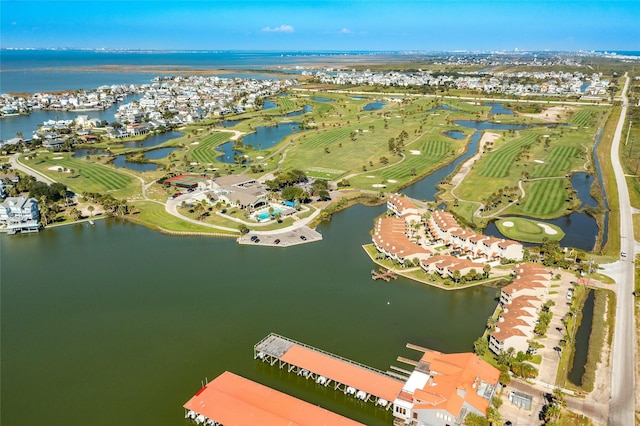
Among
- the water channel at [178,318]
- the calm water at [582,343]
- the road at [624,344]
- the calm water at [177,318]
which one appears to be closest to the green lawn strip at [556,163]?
the road at [624,344]

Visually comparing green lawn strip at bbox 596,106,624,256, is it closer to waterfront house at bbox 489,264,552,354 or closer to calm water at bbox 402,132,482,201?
waterfront house at bbox 489,264,552,354

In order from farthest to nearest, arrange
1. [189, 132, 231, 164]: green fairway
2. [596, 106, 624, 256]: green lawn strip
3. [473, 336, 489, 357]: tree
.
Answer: [189, 132, 231, 164]: green fairway, [596, 106, 624, 256]: green lawn strip, [473, 336, 489, 357]: tree

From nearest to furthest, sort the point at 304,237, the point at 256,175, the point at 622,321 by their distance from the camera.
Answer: the point at 622,321 → the point at 304,237 → the point at 256,175

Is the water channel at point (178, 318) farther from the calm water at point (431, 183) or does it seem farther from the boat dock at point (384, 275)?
the calm water at point (431, 183)

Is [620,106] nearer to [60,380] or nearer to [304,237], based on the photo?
[304,237]

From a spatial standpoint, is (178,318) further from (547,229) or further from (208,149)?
(208,149)

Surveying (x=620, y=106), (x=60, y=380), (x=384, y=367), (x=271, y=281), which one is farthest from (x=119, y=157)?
(x=620, y=106)

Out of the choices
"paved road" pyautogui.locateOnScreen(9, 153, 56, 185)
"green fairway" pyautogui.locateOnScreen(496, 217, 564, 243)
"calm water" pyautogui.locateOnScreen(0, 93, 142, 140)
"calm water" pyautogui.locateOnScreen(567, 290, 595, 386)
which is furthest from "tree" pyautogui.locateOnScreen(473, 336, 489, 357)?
"calm water" pyautogui.locateOnScreen(0, 93, 142, 140)
